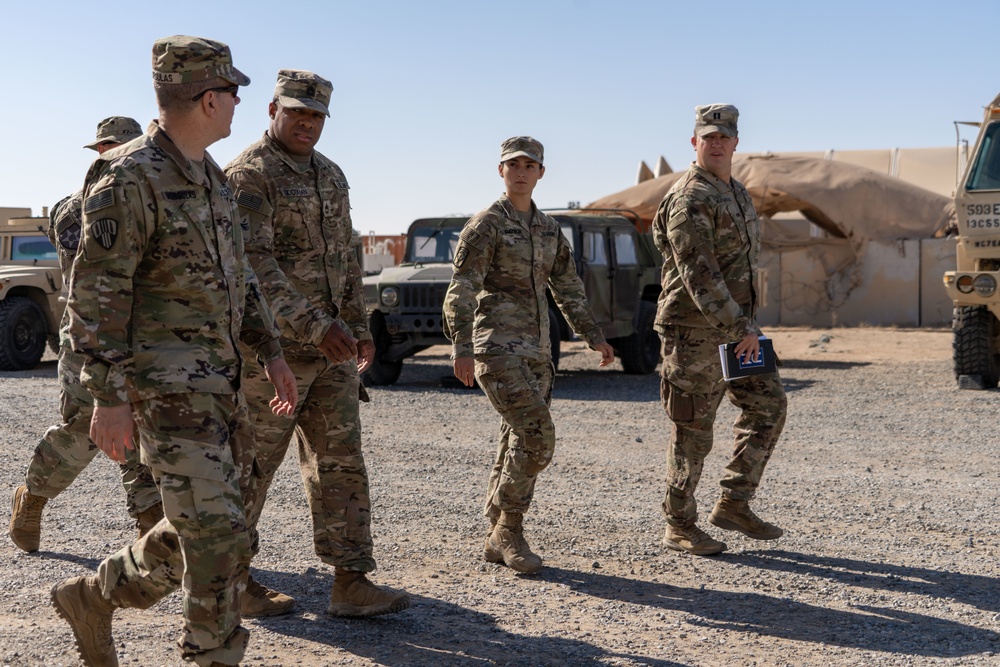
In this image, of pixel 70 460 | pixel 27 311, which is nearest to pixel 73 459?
pixel 70 460

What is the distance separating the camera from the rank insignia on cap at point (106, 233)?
2.98m

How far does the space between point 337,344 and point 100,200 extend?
3.88ft

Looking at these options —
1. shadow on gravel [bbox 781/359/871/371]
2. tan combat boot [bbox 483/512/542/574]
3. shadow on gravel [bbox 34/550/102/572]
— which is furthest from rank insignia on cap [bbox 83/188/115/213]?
shadow on gravel [bbox 781/359/871/371]

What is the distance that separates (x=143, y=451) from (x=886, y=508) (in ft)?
13.8

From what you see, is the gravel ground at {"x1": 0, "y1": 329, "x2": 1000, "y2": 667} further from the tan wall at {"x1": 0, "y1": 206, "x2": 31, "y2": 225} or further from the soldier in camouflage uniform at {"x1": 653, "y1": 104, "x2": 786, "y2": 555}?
the tan wall at {"x1": 0, "y1": 206, "x2": 31, "y2": 225}

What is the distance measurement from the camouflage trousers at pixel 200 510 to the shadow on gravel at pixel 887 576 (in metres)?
2.60

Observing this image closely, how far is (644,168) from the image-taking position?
25672 millimetres

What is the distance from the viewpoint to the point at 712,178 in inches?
203

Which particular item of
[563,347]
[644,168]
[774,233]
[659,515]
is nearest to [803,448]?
[659,515]

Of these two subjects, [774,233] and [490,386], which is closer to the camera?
[490,386]

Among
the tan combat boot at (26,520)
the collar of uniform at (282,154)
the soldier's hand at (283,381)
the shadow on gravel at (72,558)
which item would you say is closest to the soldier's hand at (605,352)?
the collar of uniform at (282,154)

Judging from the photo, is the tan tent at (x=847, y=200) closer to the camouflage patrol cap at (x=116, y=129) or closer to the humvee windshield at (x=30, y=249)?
the humvee windshield at (x=30, y=249)

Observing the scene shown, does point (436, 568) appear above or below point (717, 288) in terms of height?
below

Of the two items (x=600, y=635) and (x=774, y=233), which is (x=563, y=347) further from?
(x=600, y=635)
